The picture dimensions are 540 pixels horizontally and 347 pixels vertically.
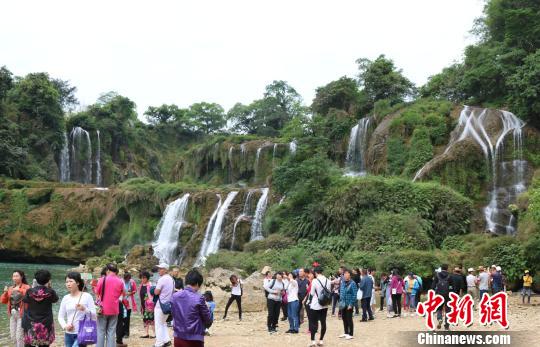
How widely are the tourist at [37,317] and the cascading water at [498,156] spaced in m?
23.6

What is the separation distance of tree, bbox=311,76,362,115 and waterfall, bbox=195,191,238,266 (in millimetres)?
14751

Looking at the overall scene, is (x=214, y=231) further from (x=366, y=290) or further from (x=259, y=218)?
(x=366, y=290)

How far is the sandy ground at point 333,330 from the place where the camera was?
38.6 ft

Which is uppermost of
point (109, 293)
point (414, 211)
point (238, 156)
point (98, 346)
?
point (238, 156)

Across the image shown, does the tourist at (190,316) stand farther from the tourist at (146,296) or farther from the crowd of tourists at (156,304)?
the tourist at (146,296)

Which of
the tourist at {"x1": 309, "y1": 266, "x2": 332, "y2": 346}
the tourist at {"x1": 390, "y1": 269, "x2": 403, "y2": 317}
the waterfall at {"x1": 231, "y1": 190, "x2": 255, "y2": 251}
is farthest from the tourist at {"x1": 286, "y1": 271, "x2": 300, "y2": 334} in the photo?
the waterfall at {"x1": 231, "y1": 190, "x2": 255, "y2": 251}

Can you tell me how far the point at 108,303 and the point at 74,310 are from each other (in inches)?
49.7

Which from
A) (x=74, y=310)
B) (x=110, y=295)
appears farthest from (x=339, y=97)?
(x=74, y=310)

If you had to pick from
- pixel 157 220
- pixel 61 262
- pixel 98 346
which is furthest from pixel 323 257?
pixel 61 262

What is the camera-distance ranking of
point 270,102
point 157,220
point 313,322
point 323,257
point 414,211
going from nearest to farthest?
point 313,322, point 323,257, point 414,211, point 157,220, point 270,102

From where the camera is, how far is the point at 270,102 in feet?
244

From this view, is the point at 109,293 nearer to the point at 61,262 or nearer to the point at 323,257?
the point at 323,257

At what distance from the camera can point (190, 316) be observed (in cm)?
637

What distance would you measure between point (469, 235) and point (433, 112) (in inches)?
474
